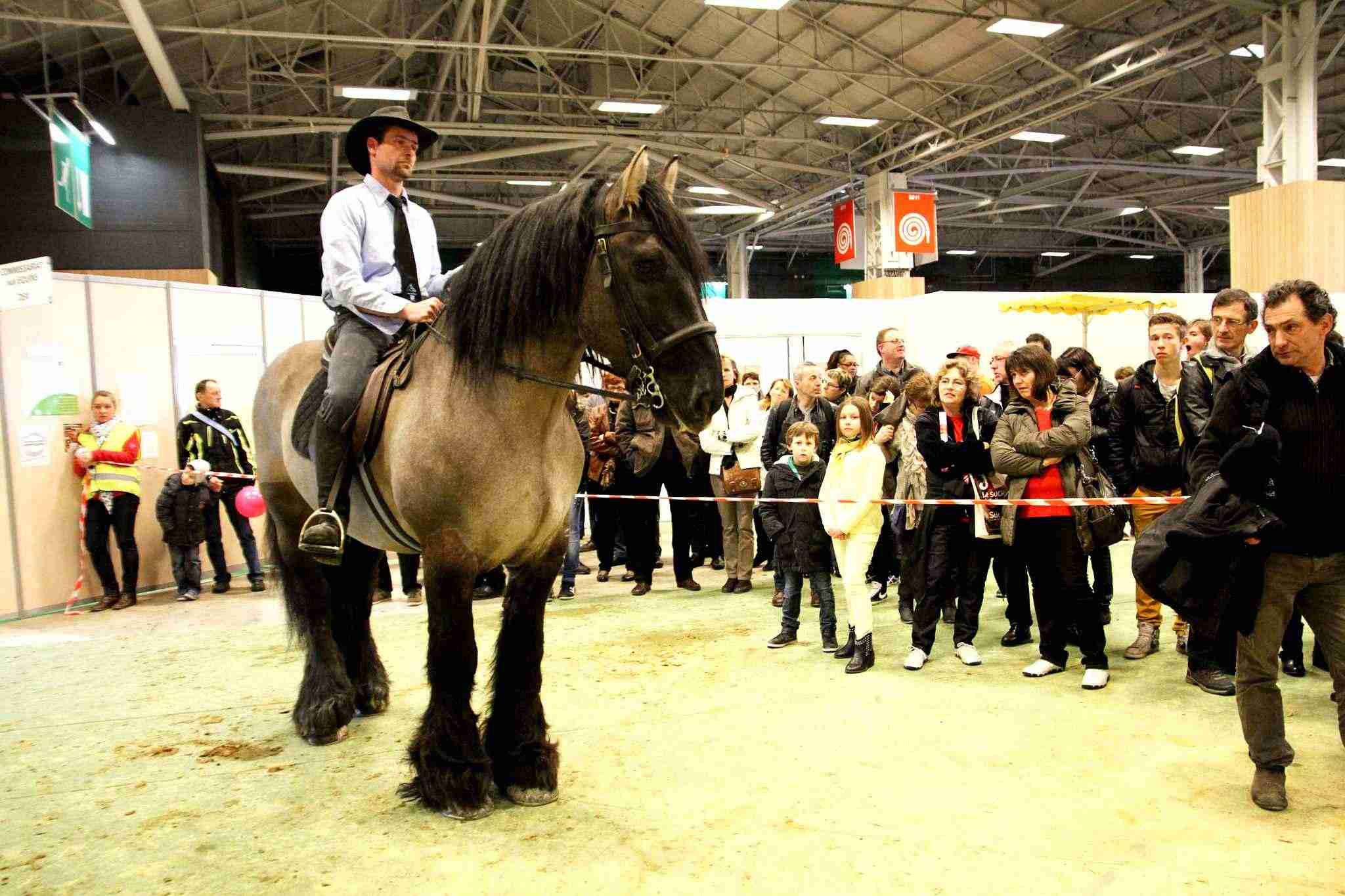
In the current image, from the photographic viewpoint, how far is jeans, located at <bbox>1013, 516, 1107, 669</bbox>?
4762 millimetres

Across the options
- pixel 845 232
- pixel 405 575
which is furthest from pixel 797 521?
pixel 845 232

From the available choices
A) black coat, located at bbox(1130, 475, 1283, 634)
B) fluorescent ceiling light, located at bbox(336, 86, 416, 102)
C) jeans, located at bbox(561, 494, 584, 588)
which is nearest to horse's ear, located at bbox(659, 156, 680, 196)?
black coat, located at bbox(1130, 475, 1283, 634)

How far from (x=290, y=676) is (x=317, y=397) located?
7.62ft

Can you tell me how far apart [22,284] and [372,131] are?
14.9 ft

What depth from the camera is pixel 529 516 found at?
3184 mm

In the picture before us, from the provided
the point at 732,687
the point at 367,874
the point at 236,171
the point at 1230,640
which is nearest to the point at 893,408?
the point at 732,687

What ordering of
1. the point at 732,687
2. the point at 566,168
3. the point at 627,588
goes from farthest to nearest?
the point at 566,168 < the point at 627,588 < the point at 732,687

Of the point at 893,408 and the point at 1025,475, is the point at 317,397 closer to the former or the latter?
the point at 1025,475

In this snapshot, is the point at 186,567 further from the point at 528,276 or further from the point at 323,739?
the point at 528,276

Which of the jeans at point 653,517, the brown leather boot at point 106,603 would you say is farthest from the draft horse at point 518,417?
the brown leather boot at point 106,603

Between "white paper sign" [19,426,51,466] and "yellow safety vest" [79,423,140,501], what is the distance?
248mm

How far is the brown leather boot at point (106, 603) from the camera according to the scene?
313 inches

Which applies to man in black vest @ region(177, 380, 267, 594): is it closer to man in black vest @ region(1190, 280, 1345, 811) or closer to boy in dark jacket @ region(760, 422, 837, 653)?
boy in dark jacket @ region(760, 422, 837, 653)

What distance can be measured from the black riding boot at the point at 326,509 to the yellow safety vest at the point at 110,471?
556 centimetres
